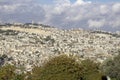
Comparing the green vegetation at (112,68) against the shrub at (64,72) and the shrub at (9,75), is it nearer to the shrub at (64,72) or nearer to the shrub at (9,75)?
the shrub at (64,72)

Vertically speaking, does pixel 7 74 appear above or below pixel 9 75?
above

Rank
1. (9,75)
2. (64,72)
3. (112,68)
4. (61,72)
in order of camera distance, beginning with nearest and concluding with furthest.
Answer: (61,72) < (64,72) < (9,75) < (112,68)

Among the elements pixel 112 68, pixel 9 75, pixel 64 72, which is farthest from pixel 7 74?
pixel 112 68

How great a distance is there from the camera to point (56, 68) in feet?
435

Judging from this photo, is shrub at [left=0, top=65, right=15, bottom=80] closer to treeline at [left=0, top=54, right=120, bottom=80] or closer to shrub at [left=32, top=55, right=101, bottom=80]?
treeline at [left=0, top=54, right=120, bottom=80]

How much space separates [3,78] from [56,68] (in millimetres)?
15712

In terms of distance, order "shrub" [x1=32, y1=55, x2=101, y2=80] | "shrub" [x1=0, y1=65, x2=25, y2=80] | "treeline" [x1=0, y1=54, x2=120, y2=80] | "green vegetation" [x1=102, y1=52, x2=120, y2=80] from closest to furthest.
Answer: "shrub" [x1=32, y1=55, x2=101, y2=80] → "treeline" [x1=0, y1=54, x2=120, y2=80] → "shrub" [x1=0, y1=65, x2=25, y2=80] → "green vegetation" [x1=102, y1=52, x2=120, y2=80]

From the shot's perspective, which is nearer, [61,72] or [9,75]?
[61,72]

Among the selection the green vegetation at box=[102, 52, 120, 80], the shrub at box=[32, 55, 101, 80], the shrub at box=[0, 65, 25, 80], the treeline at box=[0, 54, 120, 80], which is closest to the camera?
the shrub at box=[32, 55, 101, 80]

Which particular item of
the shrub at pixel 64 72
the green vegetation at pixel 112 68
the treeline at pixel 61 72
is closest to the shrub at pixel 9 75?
the treeline at pixel 61 72

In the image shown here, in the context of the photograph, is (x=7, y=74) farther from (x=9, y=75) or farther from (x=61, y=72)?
(x=61, y=72)

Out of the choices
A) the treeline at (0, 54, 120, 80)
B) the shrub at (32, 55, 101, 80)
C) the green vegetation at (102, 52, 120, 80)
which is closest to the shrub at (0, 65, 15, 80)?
the treeline at (0, 54, 120, 80)

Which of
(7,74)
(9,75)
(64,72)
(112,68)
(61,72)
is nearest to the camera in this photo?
(61,72)

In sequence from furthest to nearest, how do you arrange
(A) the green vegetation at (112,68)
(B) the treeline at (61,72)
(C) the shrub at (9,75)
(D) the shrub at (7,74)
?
(A) the green vegetation at (112,68) → (D) the shrub at (7,74) → (C) the shrub at (9,75) → (B) the treeline at (61,72)
